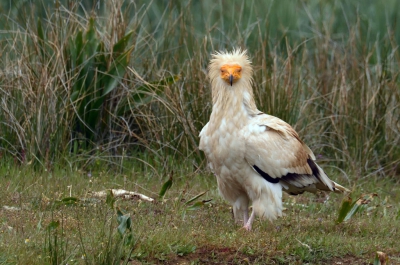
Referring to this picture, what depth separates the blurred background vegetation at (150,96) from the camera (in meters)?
8.94

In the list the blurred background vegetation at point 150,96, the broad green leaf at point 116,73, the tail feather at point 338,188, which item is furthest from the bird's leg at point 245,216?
the broad green leaf at point 116,73

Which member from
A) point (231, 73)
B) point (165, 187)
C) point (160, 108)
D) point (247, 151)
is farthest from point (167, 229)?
point (160, 108)

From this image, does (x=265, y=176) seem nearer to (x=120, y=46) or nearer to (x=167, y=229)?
(x=167, y=229)

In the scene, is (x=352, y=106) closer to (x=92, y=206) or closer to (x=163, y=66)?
(x=163, y=66)

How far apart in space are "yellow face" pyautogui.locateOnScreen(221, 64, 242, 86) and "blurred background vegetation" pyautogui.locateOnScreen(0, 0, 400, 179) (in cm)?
219

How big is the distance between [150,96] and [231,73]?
9.06 ft

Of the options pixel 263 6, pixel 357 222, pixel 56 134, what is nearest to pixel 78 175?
pixel 56 134

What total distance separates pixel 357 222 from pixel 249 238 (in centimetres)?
149

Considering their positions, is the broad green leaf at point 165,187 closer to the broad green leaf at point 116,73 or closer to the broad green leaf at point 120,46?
the broad green leaf at point 116,73

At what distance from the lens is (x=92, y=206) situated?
269 inches

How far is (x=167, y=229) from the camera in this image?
20.0 ft

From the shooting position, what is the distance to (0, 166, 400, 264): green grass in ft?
17.4

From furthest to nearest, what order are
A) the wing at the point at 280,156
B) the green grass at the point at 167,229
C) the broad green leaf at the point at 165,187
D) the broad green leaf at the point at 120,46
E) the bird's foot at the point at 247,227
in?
the broad green leaf at the point at 120,46 < the broad green leaf at the point at 165,187 < the wing at the point at 280,156 < the bird's foot at the point at 247,227 < the green grass at the point at 167,229

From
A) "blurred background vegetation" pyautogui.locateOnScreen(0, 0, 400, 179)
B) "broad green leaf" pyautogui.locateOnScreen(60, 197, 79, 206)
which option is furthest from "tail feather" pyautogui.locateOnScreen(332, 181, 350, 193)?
"broad green leaf" pyautogui.locateOnScreen(60, 197, 79, 206)
